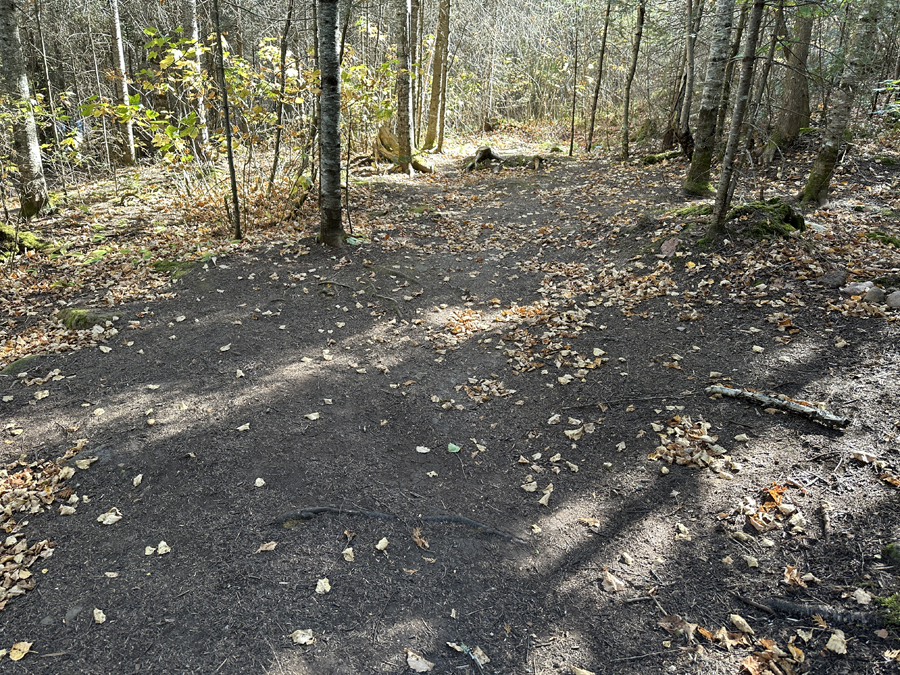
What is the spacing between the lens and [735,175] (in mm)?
6625

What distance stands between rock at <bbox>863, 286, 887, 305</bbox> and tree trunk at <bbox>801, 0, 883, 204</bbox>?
3.11m

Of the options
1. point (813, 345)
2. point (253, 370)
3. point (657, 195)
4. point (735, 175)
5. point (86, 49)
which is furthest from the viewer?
point (86, 49)

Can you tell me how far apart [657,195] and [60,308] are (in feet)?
34.6

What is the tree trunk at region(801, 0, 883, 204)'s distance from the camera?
22.5 feet

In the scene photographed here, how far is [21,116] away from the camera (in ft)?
30.5

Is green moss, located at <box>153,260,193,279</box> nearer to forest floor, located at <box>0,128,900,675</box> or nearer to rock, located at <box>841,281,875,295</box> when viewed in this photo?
forest floor, located at <box>0,128,900,675</box>

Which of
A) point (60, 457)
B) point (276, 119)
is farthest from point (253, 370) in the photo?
point (276, 119)

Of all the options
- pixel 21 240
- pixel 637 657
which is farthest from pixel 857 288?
pixel 21 240

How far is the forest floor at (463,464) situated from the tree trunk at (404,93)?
6891 mm

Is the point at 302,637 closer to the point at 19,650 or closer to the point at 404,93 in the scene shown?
the point at 19,650

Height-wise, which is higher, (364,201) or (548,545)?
(364,201)

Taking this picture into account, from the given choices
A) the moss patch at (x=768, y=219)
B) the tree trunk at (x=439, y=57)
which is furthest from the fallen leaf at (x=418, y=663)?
the tree trunk at (x=439, y=57)

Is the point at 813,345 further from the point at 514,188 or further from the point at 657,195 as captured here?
the point at 514,188

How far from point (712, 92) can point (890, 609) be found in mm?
8772
